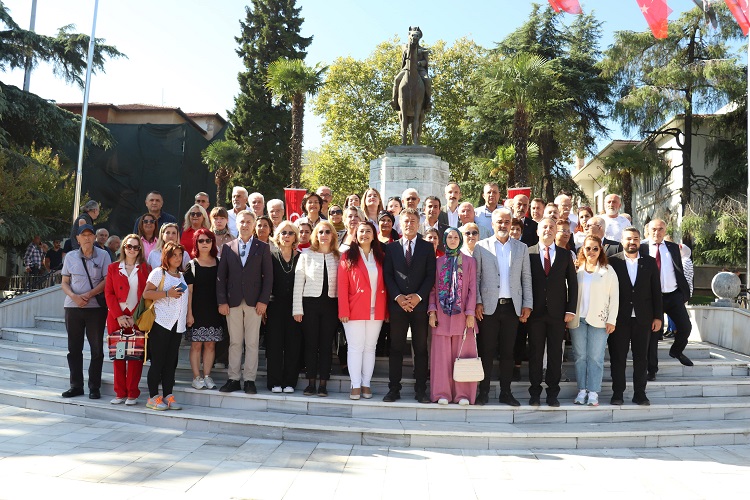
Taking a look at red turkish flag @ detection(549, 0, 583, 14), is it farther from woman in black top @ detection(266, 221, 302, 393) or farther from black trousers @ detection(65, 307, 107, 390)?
black trousers @ detection(65, 307, 107, 390)

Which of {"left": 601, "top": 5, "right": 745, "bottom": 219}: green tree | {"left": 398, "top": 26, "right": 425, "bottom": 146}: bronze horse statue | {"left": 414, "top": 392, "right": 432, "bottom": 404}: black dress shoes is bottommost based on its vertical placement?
{"left": 414, "top": 392, "right": 432, "bottom": 404}: black dress shoes

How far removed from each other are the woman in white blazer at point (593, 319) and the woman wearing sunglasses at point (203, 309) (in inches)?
142

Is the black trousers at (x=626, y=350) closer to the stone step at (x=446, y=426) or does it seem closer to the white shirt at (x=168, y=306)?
the stone step at (x=446, y=426)

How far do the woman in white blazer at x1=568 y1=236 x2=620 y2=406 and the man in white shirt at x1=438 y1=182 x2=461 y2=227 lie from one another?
78.3 inches

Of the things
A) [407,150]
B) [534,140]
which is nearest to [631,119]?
[534,140]

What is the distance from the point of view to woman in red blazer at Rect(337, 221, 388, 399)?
609 centimetres

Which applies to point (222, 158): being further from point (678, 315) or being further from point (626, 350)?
point (626, 350)

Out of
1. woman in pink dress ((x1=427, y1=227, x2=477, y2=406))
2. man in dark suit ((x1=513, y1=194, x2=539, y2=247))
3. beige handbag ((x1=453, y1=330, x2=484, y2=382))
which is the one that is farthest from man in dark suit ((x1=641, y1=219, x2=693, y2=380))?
beige handbag ((x1=453, y1=330, x2=484, y2=382))

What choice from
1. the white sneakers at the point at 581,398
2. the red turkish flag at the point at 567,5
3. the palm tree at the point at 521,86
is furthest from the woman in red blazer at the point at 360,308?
the palm tree at the point at 521,86

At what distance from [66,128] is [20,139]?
1.42 meters

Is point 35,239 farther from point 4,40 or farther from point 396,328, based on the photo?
point 396,328

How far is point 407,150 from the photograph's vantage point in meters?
12.7

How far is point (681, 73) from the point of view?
23422 millimetres

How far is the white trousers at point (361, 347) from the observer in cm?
611
